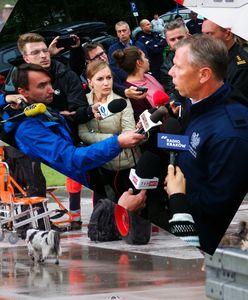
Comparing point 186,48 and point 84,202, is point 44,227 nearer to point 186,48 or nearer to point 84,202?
point 84,202

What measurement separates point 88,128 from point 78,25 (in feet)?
1.05

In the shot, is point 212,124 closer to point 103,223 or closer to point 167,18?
point 167,18

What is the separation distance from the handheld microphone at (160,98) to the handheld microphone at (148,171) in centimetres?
17

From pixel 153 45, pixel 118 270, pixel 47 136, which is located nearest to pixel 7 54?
pixel 47 136

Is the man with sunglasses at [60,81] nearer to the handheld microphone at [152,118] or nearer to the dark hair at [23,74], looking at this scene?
the dark hair at [23,74]

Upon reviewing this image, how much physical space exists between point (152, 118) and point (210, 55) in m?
0.27

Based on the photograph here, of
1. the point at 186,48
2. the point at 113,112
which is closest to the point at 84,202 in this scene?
the point at 113,112

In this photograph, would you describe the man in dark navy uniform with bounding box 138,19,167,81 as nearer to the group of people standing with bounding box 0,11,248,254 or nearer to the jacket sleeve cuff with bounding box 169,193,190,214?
the group of people standing with bounding box 0,11,248,254

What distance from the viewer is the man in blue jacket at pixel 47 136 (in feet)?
11.9

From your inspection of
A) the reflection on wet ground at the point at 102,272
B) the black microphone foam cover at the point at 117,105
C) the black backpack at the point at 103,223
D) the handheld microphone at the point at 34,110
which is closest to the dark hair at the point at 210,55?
the black microphone foam cover at the point at 117,105

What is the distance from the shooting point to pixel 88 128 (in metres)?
3.63

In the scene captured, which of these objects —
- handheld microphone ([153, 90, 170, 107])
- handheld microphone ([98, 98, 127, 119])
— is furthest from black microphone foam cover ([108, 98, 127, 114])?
handheld microphone ([153, 90, 170, 107])

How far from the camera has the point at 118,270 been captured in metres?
4.26

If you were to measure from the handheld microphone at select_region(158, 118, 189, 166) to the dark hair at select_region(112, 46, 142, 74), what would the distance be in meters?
0.22
